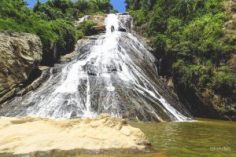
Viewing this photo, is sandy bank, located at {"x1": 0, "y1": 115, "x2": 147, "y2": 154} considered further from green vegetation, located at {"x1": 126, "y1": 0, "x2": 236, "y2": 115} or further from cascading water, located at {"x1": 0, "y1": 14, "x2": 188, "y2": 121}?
green vegetation, located at {"x1": 126, "y1": 0, "x2": 236, "y2": 115}

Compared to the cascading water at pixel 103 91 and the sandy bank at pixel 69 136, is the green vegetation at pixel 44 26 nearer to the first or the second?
the cascading water at pixel 103 91

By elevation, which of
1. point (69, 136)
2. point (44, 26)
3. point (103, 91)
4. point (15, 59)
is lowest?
point (103, 91)

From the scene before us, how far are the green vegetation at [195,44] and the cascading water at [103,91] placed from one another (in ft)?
7.40

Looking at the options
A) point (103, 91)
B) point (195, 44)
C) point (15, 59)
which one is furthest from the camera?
point (195, 44)

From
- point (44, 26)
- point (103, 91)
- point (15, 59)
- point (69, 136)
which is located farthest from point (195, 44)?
point (69, 136)

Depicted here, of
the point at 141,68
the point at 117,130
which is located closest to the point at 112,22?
the point at 141,68

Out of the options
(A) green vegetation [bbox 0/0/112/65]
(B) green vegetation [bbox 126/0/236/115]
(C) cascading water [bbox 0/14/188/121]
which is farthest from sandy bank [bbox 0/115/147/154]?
(B) green vegetation [bbox 126/0/236/115]

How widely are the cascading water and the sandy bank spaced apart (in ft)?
40.4

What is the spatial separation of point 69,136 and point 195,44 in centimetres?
2623

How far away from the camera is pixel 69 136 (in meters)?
10.8

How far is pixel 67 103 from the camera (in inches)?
1007

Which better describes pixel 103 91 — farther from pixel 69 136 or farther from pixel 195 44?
pixel 69 136

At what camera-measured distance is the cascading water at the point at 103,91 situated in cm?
2509

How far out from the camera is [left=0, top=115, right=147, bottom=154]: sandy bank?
10289mm
